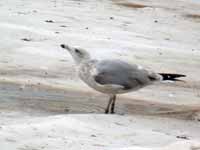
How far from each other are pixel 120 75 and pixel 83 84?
1427 mm

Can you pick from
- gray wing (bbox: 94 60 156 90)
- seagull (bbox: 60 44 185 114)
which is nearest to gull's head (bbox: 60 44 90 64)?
seagull (bbox: 60 44 185 114)

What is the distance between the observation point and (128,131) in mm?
6984

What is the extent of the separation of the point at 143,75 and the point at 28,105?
3.78ft

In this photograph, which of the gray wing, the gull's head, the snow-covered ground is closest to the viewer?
the snow-covered ground

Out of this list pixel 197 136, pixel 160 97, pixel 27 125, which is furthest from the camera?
pixel 160 97

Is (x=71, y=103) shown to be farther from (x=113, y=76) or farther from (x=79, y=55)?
(x=113, y=76)

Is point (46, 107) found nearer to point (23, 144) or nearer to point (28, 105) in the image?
point (28, 105)

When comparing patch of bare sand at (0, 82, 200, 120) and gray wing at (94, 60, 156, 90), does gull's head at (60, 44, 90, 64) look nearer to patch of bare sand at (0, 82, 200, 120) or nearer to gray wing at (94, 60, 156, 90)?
gray wing at (94, 60, 156, 90)

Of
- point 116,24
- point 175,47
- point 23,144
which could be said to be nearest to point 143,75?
point 23,144

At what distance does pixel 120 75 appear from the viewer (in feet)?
25.9

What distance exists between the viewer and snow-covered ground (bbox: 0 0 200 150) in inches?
260

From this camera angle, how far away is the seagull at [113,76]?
7840 millimetres

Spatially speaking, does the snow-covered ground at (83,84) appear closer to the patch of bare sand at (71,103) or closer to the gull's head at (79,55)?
the patch of bare sand at (71,103)

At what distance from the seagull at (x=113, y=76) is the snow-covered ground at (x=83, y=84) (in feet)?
0.79
